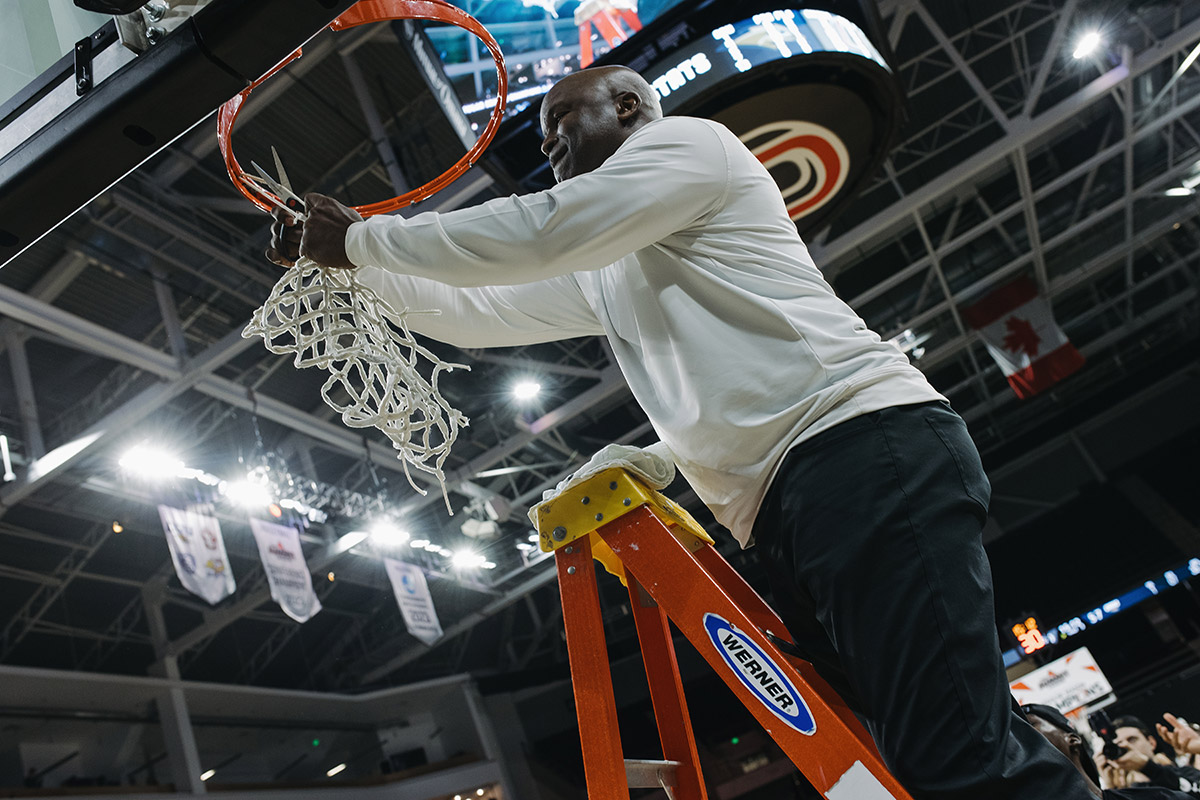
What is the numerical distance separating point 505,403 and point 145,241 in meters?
5.58

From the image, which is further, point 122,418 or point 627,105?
point 122,418

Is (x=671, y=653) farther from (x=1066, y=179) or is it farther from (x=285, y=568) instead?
(x=1066, y=179)

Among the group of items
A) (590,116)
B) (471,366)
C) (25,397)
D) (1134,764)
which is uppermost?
(25,397)

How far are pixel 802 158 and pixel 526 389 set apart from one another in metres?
6.13

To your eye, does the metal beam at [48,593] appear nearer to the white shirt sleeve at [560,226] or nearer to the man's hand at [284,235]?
the man's hand at [284,235]

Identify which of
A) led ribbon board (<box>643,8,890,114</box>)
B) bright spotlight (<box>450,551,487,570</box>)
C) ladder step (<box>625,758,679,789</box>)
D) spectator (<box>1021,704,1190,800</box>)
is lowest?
spectator (<box>1021,704,1190,800</box>)

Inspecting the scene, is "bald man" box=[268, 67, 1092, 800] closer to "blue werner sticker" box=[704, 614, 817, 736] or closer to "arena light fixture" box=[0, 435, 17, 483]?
"blue werner sticker" box=[704, 614, 817, 736]

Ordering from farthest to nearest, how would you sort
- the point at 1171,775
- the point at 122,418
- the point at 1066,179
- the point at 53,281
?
the point at 1066,179 → the point at 53,281 → the point at 122,418 → the point at 1171,775

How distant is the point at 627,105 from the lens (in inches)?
78.6

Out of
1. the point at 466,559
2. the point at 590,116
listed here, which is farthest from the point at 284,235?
the point at 466,559

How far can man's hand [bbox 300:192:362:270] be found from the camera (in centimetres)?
170

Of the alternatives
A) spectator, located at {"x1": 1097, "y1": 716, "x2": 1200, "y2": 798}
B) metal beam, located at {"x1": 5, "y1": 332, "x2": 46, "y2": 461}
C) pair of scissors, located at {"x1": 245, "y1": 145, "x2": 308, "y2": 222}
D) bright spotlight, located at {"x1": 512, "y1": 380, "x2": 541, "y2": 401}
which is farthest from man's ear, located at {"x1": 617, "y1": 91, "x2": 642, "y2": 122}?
bright spotlight, located at {"x1": 512, "y1": 380, "x2": 541, "y2": 401}

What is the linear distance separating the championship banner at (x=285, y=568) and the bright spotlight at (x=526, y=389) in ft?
11.1

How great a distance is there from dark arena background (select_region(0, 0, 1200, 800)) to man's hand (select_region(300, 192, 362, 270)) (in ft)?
0.83
